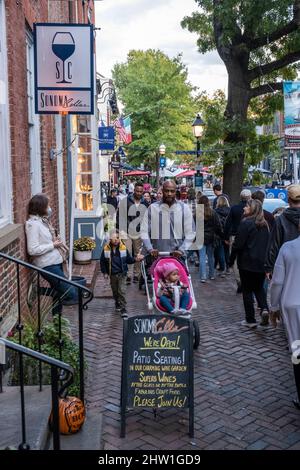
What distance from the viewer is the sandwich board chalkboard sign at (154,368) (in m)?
4.68

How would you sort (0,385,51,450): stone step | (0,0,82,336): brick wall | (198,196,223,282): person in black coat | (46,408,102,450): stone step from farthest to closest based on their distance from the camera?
1. (198,196,223,282): person in black coat
2. (0,0,82,336): brick wall
3. (46,408,102,450): stone step
4. (0,385,51,450): stone step

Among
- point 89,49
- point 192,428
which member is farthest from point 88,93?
point 192,428

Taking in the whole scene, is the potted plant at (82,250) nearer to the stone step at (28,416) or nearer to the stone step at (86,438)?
the stone step at (28,416)

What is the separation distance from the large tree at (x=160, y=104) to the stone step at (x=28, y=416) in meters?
34.9

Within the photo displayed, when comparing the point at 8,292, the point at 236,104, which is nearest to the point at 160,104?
the point at 236,104

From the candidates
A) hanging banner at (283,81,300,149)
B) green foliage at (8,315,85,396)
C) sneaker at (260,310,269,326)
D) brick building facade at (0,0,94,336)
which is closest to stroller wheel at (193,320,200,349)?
sneaker at (260,310,269,326)

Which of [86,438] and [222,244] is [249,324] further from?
[222,244]

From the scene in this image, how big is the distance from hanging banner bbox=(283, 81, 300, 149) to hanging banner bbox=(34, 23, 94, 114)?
7492 mm

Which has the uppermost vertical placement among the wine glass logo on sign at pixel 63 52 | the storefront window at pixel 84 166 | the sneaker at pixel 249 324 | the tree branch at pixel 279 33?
the tree branch at pixel 279 33

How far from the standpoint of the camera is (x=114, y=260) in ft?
29.3

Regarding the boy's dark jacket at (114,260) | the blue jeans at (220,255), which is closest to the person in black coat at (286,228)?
the boy's dark jacket at (114,260)

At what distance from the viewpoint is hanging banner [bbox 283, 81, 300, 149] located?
14445 millimetres

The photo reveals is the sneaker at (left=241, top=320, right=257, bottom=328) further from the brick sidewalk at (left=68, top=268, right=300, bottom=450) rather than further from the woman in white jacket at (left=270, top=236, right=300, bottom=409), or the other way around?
the woman in white jacket at (left=270, top=236, right=300, bottom=409)

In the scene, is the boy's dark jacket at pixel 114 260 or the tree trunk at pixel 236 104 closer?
the boy's dark jacket at pixel 114 260
